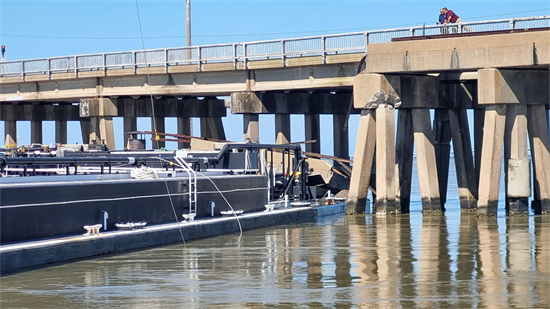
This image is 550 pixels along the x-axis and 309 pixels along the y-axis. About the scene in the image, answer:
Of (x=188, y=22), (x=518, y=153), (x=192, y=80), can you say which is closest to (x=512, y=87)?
(x=518, y=153)

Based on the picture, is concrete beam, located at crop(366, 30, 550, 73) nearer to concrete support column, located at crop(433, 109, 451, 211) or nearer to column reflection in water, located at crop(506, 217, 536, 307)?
column reflection in water, located at crop(506, 217, 536, 307)

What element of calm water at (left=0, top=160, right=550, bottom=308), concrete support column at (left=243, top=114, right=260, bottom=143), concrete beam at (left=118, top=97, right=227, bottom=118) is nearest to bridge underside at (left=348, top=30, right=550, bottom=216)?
calm water at (left=0, top=160, right=550, bottom=308)

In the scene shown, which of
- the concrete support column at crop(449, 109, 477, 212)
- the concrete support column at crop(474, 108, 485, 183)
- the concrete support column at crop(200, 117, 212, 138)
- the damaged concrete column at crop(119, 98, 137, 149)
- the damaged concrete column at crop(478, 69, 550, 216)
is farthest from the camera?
the concrete support column at crop(200, 117, 212, 138)

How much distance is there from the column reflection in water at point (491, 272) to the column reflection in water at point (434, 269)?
1.62 feet

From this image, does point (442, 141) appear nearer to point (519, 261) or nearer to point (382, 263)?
point (519, 261)

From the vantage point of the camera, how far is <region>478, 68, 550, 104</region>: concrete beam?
2917 centimetres

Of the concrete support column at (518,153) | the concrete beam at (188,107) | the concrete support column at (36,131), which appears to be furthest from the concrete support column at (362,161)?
the concrete support column at (36,131)

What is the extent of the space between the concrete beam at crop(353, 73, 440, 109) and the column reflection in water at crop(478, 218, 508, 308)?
739cm

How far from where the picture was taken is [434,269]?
1725 cm

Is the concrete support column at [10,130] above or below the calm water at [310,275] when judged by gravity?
above

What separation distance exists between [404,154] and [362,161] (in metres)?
2.59

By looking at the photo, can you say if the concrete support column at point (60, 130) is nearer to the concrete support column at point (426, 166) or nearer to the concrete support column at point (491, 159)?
the concrete support column at point (426, 166)

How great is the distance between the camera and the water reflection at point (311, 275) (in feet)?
45.8

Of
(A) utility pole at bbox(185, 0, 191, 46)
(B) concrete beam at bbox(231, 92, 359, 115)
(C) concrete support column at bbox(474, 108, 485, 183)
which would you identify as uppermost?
(A) utility pole at bbox(185, 0, 191, 46)
